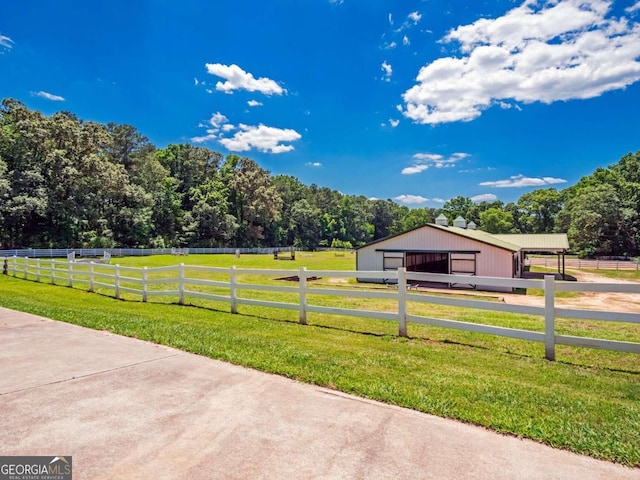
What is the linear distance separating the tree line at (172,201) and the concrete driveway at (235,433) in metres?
43.3

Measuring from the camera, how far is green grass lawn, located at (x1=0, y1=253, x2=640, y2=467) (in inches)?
143

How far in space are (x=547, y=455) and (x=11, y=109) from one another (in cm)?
5625

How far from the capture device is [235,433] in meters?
3.40

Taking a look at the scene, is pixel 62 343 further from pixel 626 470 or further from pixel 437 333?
pixel 626 470

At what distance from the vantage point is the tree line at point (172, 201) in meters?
42.5

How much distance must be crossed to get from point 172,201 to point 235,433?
6427 centimetres

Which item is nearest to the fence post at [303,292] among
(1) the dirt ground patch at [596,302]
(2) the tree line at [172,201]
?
Answer: (1) the dirt ground patch at [596,302]

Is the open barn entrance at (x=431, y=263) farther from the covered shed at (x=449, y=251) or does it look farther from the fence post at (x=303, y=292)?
the fence post at (x=303, y=292)

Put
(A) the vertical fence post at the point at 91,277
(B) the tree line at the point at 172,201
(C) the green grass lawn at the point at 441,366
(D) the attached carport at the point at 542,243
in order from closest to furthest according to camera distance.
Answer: (C) the green grass lawn at the point at 441,366
(A) the vertical fence post at the point at 91,277
(D) the attached carport at the point at 542,243
(B) the tree line at the point at 172,201

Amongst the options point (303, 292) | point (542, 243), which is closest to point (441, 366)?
point (303, 292)

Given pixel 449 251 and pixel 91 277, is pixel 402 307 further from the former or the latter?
pixel 449 251

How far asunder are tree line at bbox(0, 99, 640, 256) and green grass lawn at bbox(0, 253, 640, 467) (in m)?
41.3

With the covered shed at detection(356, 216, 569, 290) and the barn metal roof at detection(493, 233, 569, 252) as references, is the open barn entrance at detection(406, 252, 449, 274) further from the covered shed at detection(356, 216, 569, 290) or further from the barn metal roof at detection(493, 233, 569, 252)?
the barn metal roof at detection(493, 233, 569, 252)

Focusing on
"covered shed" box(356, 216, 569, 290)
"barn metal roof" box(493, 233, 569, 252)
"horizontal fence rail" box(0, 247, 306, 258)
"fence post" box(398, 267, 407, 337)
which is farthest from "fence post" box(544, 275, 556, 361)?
"horizontal fence rail" box(0, 247, 306, 258)
